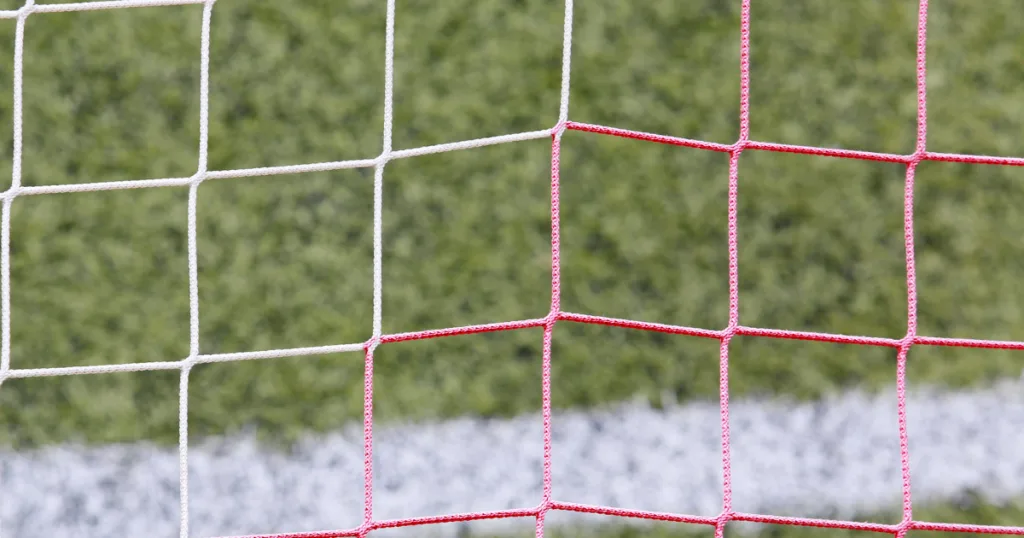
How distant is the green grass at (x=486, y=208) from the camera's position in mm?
965

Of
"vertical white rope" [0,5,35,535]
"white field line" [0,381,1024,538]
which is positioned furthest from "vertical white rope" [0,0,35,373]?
"white field line" [0,381,1024,538]

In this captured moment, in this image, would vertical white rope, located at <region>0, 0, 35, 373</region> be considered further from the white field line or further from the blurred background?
the white field line

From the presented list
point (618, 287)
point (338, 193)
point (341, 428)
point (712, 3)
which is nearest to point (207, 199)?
point (338, 193)

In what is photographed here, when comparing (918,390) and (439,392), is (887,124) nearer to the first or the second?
(918,390)

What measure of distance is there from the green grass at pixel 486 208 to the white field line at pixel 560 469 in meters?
0.02

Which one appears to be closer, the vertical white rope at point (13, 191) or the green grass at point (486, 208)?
the vertical white rope at point (13, 191)

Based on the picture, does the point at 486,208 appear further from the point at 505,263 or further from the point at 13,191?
the point at 13,191

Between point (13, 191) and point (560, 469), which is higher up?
point (13, 191)

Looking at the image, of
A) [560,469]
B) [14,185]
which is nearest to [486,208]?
[560,469]

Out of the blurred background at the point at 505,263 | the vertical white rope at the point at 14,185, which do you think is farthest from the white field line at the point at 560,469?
the vertical white rope at the point at 14,185

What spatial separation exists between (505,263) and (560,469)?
0.20m

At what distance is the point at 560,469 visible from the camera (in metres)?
0.96

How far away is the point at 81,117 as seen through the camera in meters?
0.99

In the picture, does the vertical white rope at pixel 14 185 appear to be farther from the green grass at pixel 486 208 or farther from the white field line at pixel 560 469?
the white field line at pixel 560 469
